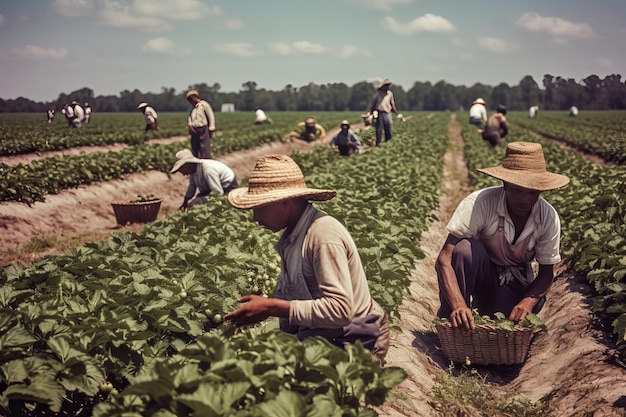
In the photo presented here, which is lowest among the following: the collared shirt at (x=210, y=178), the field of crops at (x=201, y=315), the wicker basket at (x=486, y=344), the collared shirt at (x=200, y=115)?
the wicker basket at (x=486, y=344)

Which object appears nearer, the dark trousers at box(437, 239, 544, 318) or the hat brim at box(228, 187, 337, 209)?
the hat brim at box(228, 187, 337, 209)

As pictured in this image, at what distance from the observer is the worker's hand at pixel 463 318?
3.97 m

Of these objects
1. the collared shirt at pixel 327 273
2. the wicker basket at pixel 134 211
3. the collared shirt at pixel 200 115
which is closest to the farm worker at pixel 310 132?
the collared shirt at pixel 200 115

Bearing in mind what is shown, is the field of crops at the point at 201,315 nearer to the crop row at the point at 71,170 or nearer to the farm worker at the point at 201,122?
the crop row at the point at 71,170

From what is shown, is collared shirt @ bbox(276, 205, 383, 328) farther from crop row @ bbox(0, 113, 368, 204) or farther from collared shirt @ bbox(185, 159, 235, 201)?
crop row @ bbox(0, 113, 368, 204)

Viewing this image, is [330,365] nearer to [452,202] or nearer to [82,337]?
[82,337]

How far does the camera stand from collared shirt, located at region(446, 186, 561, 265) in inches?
167

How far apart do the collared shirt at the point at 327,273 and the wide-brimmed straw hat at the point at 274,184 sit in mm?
160

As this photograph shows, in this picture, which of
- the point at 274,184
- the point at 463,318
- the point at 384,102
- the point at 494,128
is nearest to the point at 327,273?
the point at 274,184

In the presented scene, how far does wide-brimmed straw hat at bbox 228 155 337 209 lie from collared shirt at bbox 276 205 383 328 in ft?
0.52

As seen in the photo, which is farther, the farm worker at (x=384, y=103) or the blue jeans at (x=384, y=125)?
the blue jeans at (x=384, y=125)

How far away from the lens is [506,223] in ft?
14.0

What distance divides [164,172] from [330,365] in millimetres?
13221

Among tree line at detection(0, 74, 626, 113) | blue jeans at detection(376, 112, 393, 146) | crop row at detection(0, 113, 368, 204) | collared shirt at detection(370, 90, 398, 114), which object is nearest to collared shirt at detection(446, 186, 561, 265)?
A: crop row at detection(0, 113, 368, 204)
